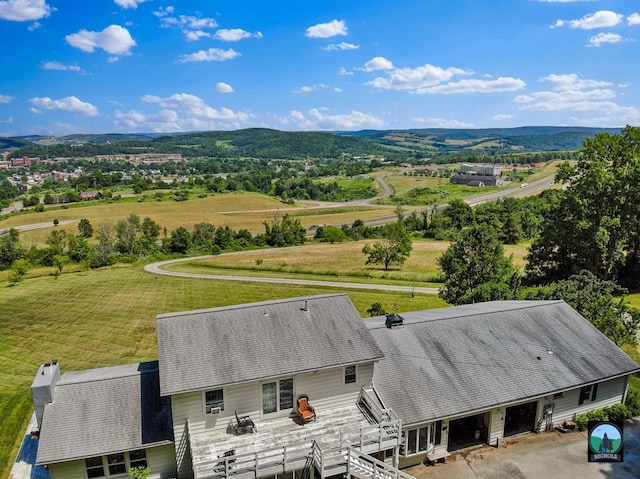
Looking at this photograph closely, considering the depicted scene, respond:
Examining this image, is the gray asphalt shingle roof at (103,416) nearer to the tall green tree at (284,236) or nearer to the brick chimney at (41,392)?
the brick chimney at (41,392)

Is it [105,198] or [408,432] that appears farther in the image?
[105,198]

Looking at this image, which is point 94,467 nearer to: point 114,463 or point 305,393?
point 114,463

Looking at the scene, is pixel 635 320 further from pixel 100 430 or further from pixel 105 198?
pixel 105 198

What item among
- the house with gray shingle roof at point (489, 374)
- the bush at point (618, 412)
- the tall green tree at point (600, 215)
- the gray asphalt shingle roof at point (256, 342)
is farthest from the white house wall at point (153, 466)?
the tall green tree at point (600, 215)

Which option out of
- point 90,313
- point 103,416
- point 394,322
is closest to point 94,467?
point 103,416

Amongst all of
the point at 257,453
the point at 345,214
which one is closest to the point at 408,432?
the point at 257,453

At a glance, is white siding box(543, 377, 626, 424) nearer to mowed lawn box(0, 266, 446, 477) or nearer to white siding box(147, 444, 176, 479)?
white siding box(147, 444, 176, 479)
